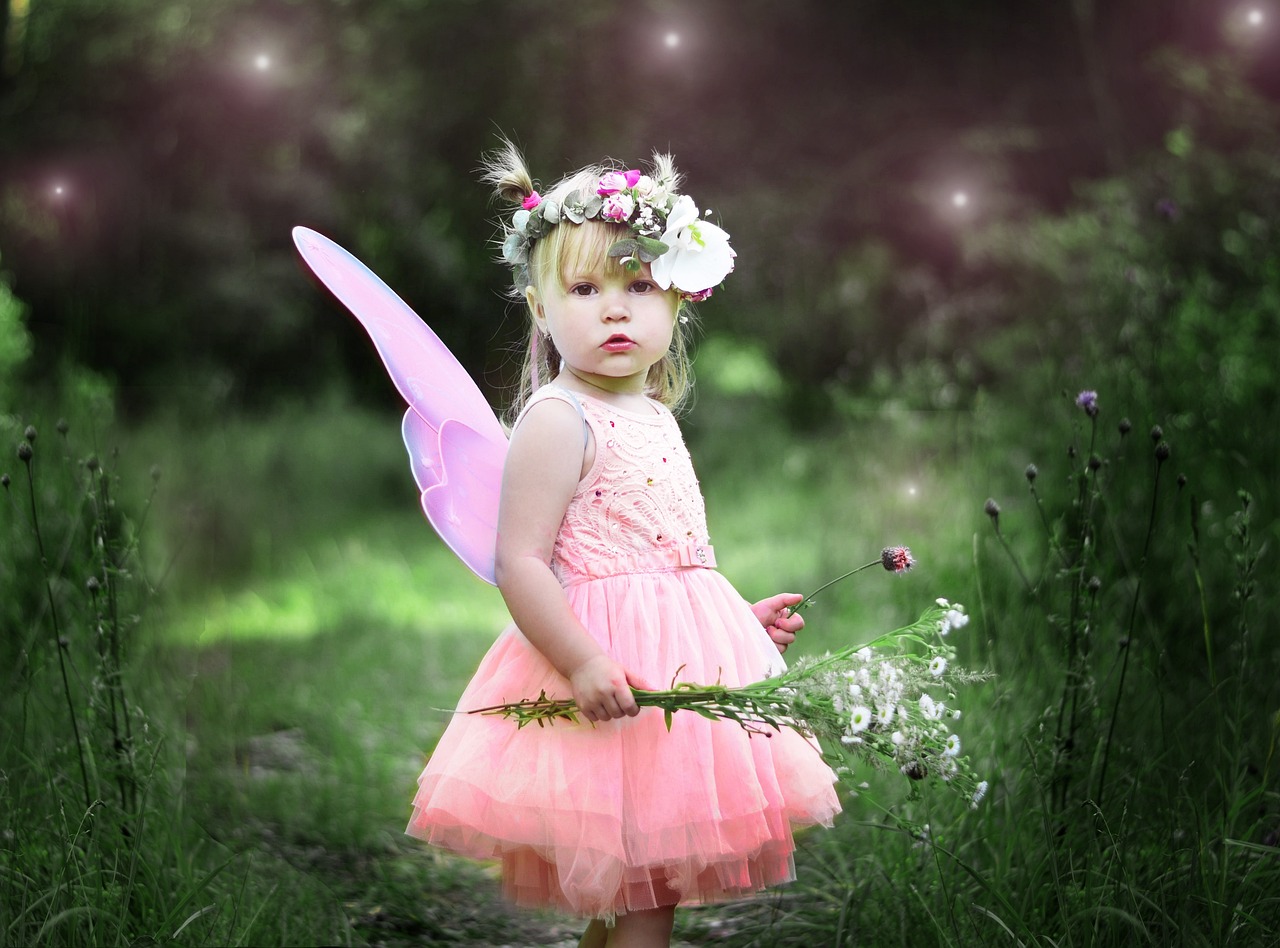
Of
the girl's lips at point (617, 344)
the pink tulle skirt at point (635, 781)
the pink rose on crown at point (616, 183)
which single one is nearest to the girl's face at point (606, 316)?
the girl's lips at point (617, 344)

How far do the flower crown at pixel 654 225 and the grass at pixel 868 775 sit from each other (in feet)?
2.49

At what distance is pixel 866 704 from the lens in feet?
4.96

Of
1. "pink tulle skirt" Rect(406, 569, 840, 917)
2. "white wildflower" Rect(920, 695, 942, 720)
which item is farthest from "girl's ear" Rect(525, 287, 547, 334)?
"white wildflower" Rect(920, 695, 942, 720)

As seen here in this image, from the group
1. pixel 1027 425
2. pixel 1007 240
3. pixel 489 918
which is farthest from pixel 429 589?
pixel 1007 240

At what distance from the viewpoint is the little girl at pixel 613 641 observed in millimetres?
1655

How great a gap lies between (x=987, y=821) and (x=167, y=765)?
66.1 inches

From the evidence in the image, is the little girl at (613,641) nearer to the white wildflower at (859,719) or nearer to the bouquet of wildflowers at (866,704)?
the bouquet of wildflowers at (866,704)

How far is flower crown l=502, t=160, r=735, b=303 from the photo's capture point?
1820 mm

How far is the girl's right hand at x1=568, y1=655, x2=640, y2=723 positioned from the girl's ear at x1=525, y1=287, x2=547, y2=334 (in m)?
0.62

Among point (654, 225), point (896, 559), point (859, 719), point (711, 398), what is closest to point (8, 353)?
point (654, 225)

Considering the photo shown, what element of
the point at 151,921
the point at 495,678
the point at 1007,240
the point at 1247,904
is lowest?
the point at 1247,904

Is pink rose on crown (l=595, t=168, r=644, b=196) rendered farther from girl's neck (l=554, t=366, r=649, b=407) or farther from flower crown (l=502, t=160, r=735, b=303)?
girl's neck (l=554, t=366, r=649, b=407)

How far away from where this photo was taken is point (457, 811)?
5.56ft

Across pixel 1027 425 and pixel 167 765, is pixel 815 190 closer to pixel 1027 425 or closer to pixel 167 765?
pixel 1027 425
